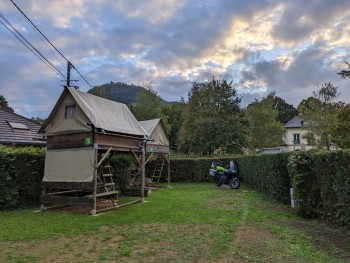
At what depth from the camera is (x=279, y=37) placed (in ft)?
39.3

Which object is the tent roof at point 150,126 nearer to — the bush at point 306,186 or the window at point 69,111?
the window at point 69,111

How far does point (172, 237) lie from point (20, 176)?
20.0 ft

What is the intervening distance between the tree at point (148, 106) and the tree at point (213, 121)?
585cm

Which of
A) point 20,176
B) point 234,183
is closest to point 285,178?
point 234,183

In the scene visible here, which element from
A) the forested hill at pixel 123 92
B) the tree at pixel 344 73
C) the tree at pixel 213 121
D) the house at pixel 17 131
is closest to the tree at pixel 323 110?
the tree at pixel 213 121

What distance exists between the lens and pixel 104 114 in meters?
8.99

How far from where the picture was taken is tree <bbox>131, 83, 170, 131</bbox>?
109ft

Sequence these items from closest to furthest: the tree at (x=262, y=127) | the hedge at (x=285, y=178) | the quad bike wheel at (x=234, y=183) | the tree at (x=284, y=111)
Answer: the hedge at (x=285, y=178) → the quad bike wheel at (x=234, y=183) → the tree at (x=262, y=127) → the tree at (x=284, y=111)

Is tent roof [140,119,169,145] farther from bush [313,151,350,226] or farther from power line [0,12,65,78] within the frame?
bush [313,151,350,226]

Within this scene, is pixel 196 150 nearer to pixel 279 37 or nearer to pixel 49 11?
pixel 279 37

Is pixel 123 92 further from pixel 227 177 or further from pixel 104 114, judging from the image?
pixel 104 114

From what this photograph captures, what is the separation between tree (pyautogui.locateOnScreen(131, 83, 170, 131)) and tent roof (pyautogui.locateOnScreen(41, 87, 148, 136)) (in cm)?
2224

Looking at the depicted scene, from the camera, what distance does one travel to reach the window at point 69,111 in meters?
8.49

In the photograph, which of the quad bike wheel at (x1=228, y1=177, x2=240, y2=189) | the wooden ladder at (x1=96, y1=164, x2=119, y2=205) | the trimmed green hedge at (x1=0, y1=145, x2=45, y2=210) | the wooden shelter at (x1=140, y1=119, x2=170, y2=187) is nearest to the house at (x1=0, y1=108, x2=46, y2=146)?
the trimmed green hedge at (x1=0, y1=145, x2=45, y2=210)
